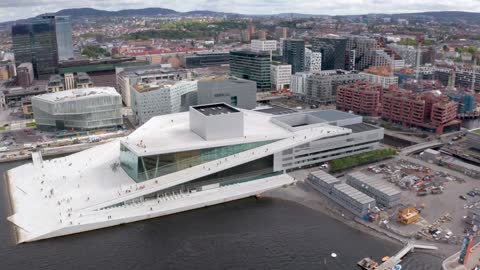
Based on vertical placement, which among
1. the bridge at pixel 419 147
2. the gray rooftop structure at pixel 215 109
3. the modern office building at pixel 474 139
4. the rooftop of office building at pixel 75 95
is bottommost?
the bridge at pixel 419 147

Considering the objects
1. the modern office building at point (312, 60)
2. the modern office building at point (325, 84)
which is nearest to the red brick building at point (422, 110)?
the modern office building at point (325, 84)

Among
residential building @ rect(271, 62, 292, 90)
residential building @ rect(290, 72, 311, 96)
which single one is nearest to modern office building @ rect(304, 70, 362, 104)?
residential building @ rect(290, 72, 311, 96)

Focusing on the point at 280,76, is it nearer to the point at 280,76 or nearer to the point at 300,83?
the point at 280,76

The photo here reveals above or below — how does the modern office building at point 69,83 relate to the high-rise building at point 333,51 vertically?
below

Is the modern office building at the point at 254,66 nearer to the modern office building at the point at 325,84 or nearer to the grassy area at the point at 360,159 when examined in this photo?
the modern office building at the point at 325,84

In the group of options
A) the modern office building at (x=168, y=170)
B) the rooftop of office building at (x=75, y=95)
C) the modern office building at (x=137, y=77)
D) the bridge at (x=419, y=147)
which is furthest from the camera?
the modern office building at (x=137, y=77)

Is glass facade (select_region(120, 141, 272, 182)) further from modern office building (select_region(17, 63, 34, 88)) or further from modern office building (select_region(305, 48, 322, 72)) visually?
modern office building (select_region(305, 48, 322, 72))
